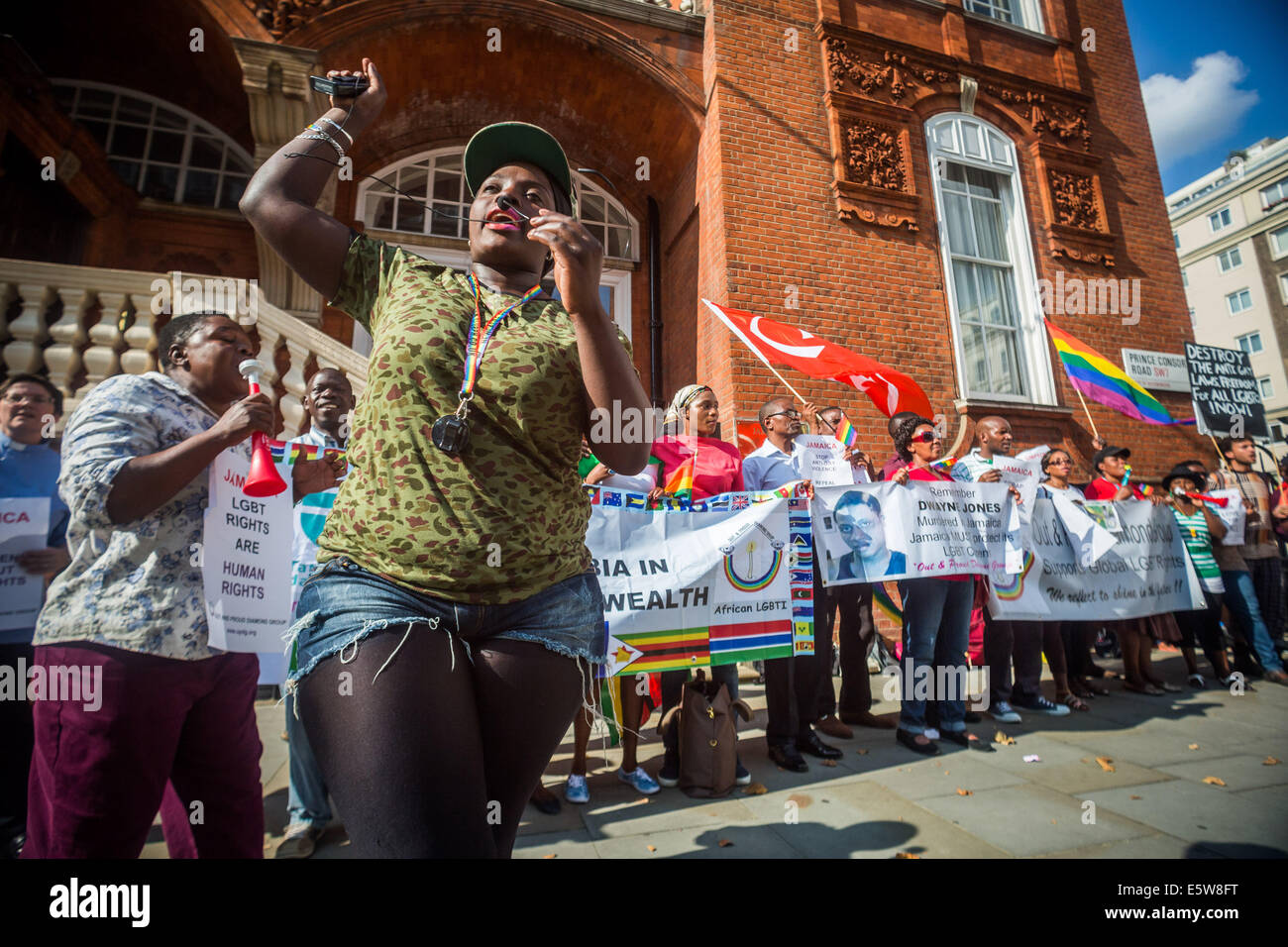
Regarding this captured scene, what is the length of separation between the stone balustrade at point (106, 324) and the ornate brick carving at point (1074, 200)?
34.1 ft

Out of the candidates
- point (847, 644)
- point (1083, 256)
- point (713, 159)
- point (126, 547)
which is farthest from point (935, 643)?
point (1083, 256)

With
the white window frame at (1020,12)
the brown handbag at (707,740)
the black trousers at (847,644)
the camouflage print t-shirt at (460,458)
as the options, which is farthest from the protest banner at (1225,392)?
the camouflage print t-shirt at (460,458)

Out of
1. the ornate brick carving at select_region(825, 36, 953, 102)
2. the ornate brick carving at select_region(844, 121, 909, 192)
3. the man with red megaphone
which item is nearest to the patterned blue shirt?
the man with red megaphone

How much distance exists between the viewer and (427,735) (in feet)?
3.28

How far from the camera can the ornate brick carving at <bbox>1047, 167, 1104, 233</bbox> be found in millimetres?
9312

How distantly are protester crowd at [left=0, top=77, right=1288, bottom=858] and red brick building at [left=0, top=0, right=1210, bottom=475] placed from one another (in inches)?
226

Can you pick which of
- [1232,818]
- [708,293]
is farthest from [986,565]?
[708,293]

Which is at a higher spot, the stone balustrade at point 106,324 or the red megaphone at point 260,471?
the stone balustrade at point 106,324

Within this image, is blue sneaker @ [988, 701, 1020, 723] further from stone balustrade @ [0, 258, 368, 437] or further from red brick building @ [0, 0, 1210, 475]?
stone balustrade @ [0, 258, 368, 437]

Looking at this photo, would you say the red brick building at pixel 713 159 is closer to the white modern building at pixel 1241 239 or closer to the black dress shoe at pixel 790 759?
the white modern building at pixel 1241 239

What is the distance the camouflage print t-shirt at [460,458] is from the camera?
3.69ft
